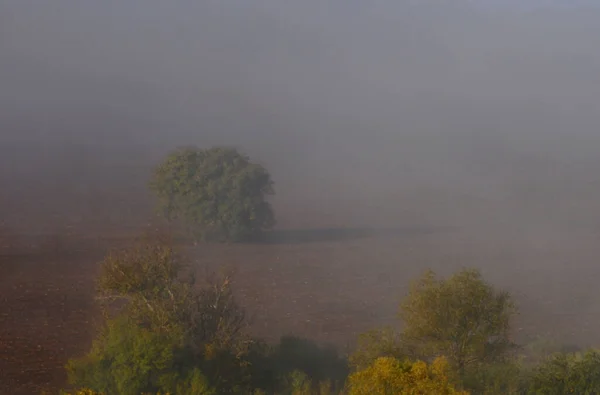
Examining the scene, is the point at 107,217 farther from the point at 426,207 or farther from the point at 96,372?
the point at 96,372

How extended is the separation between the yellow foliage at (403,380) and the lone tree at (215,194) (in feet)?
87.9

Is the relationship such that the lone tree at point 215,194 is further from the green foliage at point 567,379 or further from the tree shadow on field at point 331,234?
the green foliage at point 567,379

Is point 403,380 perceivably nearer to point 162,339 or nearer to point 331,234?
point 162,339

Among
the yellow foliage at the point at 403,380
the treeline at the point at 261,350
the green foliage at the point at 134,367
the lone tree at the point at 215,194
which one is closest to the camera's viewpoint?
the yellow foliage at the point at 403,380

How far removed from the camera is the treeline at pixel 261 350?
38.7 ft

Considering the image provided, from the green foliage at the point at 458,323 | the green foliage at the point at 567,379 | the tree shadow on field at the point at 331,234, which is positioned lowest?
the green foliage at the point at 567,379

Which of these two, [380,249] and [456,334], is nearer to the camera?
[456,334]

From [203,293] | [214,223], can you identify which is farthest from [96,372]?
[214,223]

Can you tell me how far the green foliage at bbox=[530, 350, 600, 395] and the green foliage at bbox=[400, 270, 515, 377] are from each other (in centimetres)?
114

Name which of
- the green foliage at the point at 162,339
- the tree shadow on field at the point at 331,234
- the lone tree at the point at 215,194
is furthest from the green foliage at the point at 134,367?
the tree shadow on field at the point at 331,234

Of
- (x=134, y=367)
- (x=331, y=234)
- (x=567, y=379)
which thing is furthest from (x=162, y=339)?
(x=331, y=234)

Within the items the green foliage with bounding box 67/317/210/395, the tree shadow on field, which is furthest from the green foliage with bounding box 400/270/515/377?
the tree shadow on field

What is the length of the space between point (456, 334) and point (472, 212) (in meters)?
38.6

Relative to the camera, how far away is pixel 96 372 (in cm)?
1244
